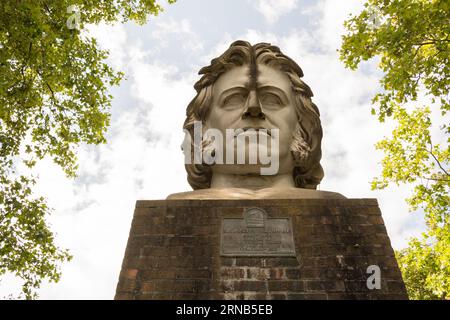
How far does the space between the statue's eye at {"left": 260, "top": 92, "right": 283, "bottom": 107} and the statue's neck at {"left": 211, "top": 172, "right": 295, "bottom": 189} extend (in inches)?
42.9

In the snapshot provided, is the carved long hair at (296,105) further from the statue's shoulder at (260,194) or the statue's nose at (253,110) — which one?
the statue's shoulder at (260,194)

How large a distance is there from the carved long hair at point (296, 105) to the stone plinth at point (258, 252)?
58.6 inches

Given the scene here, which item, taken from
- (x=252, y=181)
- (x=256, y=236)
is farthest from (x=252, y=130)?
(x=256, y=236)

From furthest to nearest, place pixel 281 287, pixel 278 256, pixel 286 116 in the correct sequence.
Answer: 1. pixel 286 116
2. pixel 278 256
3. pixel 281 287

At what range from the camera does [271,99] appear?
19.7ft

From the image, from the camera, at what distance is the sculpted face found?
18.5 ft

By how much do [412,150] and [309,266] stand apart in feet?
30.1

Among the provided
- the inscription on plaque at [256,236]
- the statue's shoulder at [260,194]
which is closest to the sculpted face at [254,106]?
the statue's shoulder at [260,194]

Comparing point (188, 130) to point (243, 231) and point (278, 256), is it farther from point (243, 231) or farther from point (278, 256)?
point (278, 256)

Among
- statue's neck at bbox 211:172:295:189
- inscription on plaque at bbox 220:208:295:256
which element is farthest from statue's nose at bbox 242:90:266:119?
inscription on plaque at bbox 220:208:295:256

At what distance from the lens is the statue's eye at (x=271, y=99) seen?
6.00 meters

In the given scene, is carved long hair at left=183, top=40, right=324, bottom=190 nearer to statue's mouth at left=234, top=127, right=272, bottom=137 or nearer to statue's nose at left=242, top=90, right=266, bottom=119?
statue's mouth at left=234, top=127, right=272, bottom=137
